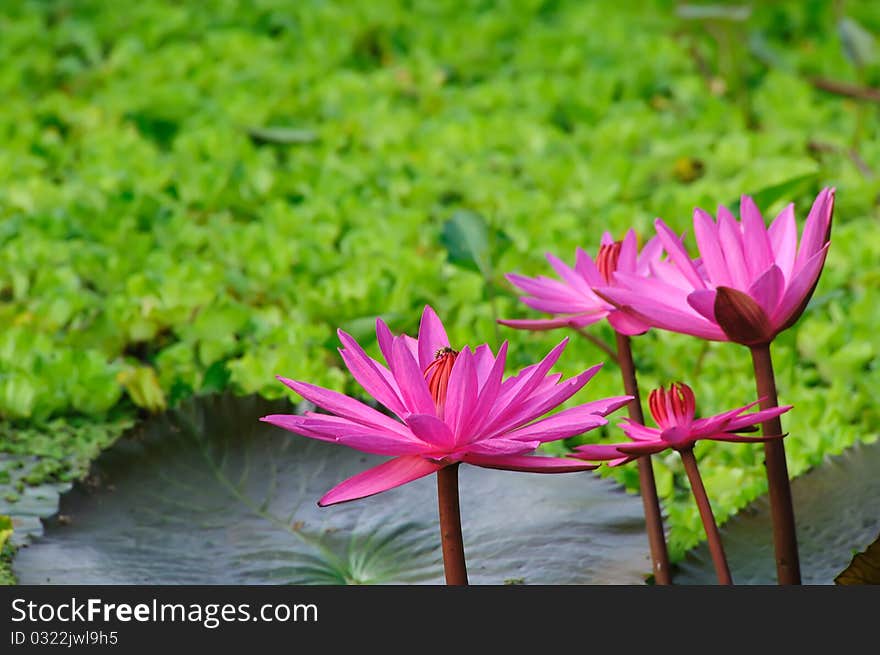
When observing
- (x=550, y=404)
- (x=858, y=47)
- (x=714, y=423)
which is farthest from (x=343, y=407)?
(x=858, y=47)

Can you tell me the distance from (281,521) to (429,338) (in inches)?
14.0

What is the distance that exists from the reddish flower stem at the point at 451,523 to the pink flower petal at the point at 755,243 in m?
0.27

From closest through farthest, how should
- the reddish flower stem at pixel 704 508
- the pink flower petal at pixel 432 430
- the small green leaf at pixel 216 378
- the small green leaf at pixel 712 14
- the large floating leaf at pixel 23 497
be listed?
the pink flower petal at pixel 432 430
the reddish flower stem at pixel 704 508
the large floating leaf at pixel 23 497
the small green leaf at pixel 216 378
the small green leaf at pixel 712 14

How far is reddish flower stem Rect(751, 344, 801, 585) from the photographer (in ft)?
2.67

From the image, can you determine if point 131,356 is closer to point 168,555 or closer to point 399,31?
point 168,555

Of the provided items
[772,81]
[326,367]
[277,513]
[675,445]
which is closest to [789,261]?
[675,445]

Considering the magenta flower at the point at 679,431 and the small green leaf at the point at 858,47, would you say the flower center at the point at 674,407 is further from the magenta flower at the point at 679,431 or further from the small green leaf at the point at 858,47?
the small green leaf at the point at 858,47

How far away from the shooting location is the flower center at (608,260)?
0.94 m

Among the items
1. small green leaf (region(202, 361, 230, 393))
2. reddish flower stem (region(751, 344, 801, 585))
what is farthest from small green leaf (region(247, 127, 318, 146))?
reddish flower stem (region(751, 344, 801, 585))

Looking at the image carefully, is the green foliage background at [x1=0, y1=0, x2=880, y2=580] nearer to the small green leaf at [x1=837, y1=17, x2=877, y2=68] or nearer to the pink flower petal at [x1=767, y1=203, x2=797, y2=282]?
the small green leaf at [x1=837, y1=17, x2=877, y2=68]

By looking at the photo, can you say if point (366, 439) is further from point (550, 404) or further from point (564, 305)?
point (564, 305)

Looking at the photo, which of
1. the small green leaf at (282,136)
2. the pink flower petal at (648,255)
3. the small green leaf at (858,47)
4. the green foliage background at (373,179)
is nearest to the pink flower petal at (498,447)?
the pink flower petal at (648,255)

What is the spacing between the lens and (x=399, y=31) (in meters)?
2.94

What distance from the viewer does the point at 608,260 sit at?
0.94 m
